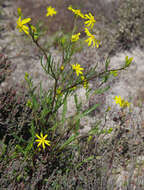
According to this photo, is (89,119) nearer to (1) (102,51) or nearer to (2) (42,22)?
(1) (102,51)

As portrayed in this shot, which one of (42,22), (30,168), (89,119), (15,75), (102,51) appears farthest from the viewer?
(42,22)

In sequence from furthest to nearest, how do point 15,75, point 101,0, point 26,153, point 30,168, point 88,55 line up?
1. point 101,0
2. point 88,55
3. point 15,75
4. point 30,168
5. point 26,153

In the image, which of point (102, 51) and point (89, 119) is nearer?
point (89, 119)

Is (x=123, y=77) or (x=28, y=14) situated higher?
(x=28, y=14)

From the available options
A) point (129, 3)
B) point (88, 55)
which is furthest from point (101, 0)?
point (88, 55)

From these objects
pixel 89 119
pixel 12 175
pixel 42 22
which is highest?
pixel 42 22

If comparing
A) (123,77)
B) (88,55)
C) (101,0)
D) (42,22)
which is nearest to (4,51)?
(42,22)

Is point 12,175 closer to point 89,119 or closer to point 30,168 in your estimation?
point 30,168
